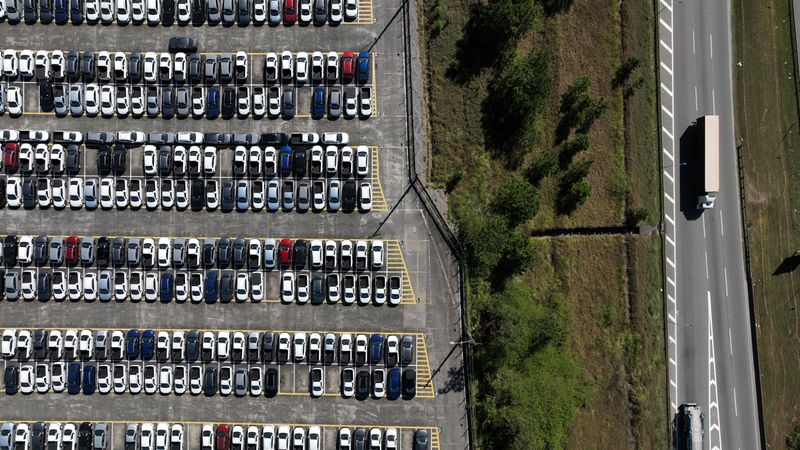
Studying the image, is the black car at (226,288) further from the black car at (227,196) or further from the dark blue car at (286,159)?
the dark blue car at (286,159)

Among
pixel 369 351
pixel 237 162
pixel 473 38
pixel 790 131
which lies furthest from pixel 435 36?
pixel 790 131

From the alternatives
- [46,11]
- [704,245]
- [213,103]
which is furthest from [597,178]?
[46,11]

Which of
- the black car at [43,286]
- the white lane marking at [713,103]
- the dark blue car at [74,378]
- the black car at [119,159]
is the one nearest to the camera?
the dark blue car at [74,378]

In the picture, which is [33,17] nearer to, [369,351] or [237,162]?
[237,162]

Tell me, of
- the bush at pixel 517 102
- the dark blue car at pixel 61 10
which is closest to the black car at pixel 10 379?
the dark blue car at pixel 61 10

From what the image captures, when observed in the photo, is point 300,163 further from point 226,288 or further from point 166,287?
point 166,287

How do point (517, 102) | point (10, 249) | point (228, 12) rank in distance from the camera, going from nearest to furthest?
point (517, 102), point (10, 249), point (228, 12)
